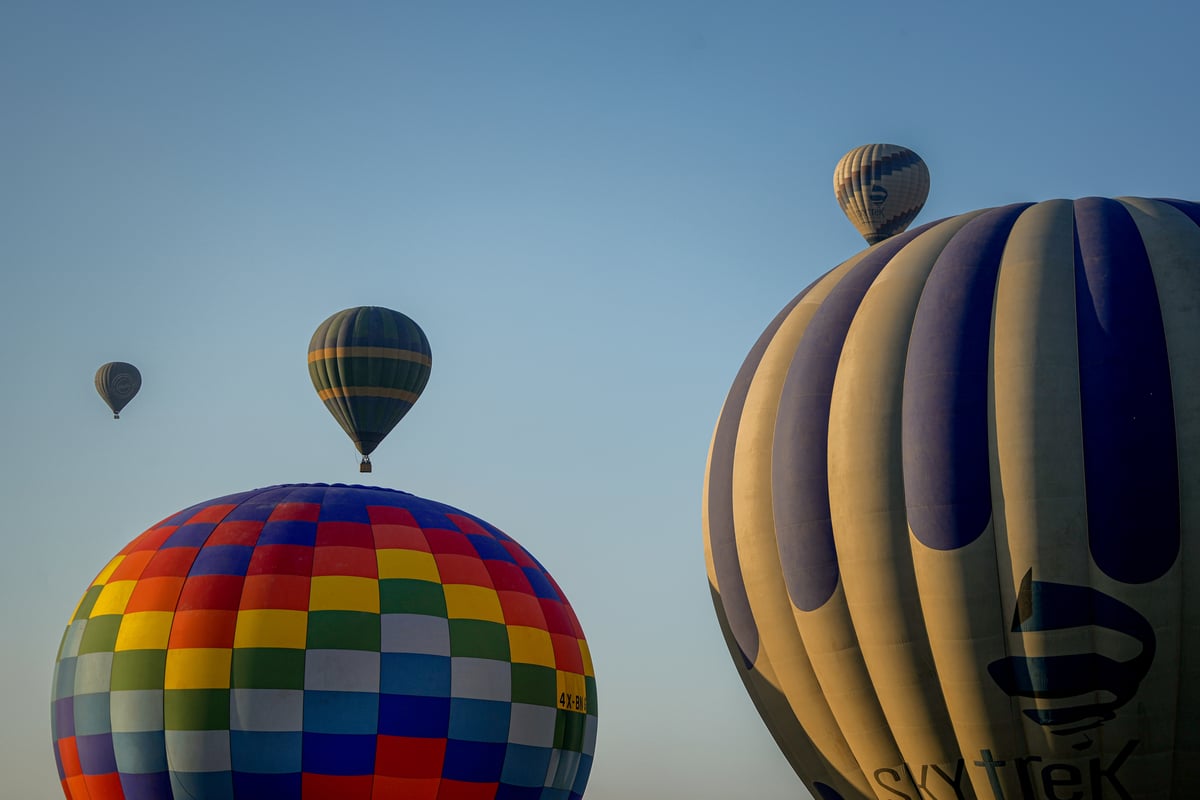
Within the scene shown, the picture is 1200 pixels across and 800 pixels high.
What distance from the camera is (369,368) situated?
2880 cm

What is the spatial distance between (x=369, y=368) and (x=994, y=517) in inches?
569

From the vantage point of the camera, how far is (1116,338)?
1667 centimetres

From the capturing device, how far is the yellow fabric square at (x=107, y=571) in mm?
19828

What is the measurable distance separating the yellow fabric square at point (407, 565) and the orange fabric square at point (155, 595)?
215cm

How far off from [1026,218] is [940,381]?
7.75 ft

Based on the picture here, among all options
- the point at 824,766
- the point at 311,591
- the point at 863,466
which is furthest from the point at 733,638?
the point at 311,591

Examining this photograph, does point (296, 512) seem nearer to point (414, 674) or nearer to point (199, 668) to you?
point (199, 668)

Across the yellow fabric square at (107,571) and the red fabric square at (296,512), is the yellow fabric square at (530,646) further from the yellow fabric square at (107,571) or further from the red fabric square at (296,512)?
the yellow fabric square at (107,571)

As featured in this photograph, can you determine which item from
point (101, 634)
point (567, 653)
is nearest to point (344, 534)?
→ point (101, 634)

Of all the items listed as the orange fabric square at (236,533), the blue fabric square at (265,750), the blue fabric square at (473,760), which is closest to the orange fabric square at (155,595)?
the orange fabric square at (236,533)

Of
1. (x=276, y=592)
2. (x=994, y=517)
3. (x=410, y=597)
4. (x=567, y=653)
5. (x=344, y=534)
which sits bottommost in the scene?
(x=567, y=653)

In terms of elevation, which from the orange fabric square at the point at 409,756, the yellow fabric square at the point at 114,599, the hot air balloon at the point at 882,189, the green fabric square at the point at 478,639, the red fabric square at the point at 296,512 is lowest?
the orange fabric square at the point at 409,756

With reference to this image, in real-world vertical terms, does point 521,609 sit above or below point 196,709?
above

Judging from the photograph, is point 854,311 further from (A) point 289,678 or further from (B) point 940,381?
(A) point 289,678
